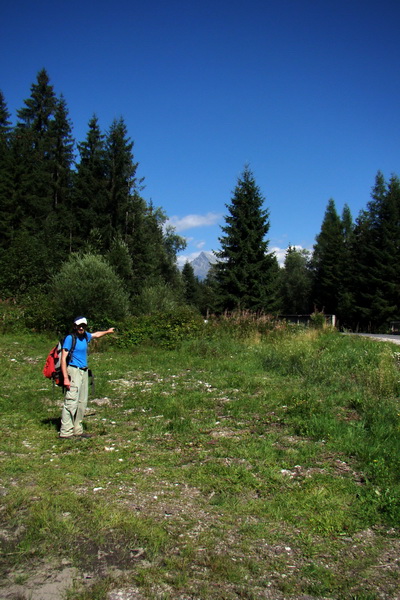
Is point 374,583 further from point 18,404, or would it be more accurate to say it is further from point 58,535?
point 18,404

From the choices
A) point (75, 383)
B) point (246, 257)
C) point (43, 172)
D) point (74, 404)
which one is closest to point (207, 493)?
point (74, 404)

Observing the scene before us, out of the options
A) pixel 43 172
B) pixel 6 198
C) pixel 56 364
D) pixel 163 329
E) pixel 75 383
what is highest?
pixel 43 172

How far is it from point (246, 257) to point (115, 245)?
507 inches

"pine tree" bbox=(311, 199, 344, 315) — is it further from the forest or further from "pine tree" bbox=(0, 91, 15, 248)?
"pine tree" bbox=(0, 91, 15, 248)

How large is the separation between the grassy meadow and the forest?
13.8 meters

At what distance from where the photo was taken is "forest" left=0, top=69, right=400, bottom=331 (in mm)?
24950

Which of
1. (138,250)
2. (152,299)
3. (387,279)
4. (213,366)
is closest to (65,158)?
(138,250)

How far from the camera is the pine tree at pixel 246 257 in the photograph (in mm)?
36094

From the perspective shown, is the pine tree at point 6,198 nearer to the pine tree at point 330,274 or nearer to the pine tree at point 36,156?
the pine tree at point 36,156

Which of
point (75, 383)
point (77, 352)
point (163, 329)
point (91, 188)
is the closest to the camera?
point (75, 383)

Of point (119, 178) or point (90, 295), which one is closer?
point (90, 295)

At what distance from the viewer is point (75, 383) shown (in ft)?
23.5

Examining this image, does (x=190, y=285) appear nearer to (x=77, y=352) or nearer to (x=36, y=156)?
(x=36, y=156)

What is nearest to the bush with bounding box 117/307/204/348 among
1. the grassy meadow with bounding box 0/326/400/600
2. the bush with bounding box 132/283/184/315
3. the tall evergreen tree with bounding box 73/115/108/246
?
the grassy meadow with bounding box 0/326/400/600
